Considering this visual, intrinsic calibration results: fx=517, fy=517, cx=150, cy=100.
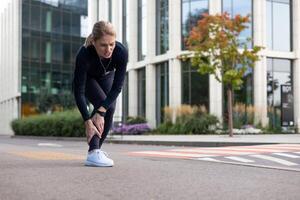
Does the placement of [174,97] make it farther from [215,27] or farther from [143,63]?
[215,27]

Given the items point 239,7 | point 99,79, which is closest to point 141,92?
point 239,7

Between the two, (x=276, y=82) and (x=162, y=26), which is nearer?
(x=276, y=82)

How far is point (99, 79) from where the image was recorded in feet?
19.2

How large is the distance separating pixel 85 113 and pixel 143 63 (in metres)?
29.7

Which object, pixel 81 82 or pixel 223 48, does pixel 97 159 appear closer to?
pixel 81 82

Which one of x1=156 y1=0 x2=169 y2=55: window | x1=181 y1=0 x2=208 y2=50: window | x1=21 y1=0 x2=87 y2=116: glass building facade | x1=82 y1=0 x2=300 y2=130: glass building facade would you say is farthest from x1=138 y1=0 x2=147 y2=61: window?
x1=21 y1=0 x2=87 y2=116: glass building facade

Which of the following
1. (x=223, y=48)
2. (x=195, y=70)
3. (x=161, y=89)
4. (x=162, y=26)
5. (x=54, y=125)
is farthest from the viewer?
(x=162, y=26)

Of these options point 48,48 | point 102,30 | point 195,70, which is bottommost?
point 102,30

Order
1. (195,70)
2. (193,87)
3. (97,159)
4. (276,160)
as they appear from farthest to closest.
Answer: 1. (195,70)
2. (193,87)
3. (276,160)
4. (97,159)

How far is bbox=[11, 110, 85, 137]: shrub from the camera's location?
90.3 ft

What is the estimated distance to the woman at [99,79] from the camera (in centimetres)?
536

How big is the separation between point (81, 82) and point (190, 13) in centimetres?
2630

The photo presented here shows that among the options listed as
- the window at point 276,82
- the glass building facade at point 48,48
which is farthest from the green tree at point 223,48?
the glass building facade at point 48,48

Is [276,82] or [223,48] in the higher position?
[223,48]
